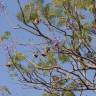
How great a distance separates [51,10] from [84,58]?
65 cm

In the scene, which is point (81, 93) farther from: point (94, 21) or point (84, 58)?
point (94, 21)

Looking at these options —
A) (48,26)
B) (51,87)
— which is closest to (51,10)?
(48,26)

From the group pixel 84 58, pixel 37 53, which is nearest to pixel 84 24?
pixel 84 58

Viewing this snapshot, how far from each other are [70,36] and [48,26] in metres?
0.28

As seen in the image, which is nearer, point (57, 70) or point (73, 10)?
point (73, 10)

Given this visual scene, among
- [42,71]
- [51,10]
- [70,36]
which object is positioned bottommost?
[42,71]

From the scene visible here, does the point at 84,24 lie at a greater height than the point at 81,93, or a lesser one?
greater

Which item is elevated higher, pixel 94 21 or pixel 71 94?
pixel 94 21

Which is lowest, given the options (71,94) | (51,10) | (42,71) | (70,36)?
(71,94)

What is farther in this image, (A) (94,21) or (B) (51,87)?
(B) (51,87)

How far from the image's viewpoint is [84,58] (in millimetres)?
3738

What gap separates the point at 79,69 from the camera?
375cm

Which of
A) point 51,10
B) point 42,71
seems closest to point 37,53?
point 42,71

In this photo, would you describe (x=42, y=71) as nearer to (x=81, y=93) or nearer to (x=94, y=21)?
(x=81, y=93)
